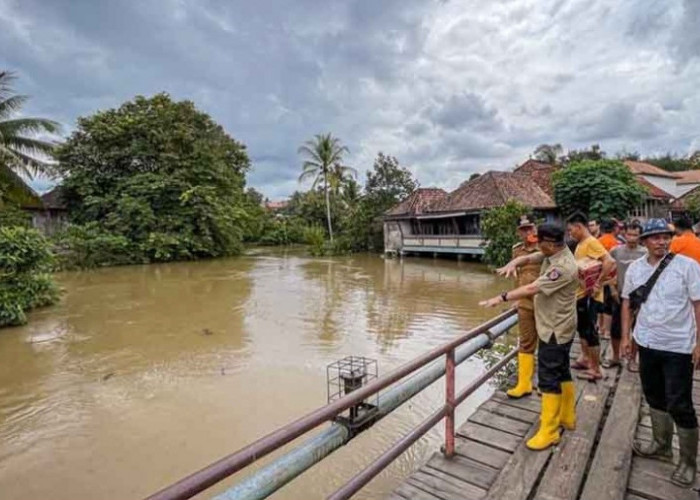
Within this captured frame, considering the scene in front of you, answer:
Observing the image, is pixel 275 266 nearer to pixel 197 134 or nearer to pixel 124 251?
pixel 124 251

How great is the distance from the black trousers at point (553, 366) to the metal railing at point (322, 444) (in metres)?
0.42

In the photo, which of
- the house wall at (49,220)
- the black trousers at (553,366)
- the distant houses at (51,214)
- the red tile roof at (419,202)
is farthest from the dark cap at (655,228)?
the house wall at (49,220)

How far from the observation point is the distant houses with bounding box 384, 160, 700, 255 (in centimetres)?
2092

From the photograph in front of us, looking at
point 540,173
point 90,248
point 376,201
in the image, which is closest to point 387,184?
point 376,201

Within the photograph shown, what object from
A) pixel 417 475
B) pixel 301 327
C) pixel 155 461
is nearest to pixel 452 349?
pixel 417 475

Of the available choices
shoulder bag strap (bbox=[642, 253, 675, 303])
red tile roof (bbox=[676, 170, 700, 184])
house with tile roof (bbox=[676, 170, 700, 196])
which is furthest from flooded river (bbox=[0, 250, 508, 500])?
red tile roof (bbox=[676, 170, 700, 184])

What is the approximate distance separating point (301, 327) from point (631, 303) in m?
7.40

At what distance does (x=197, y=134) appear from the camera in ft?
87.7

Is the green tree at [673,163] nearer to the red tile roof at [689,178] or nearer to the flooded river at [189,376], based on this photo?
the red tile roof at [689,178]

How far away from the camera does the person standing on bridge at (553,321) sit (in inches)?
101

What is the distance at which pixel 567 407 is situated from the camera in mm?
2746

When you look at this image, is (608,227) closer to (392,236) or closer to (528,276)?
(528,276)

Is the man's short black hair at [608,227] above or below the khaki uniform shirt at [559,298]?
above

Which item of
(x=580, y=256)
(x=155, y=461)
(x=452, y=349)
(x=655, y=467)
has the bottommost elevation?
(x=155, y=461)
